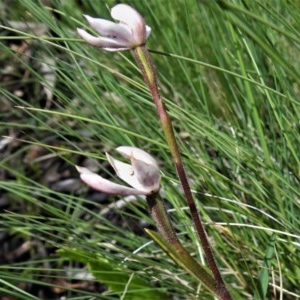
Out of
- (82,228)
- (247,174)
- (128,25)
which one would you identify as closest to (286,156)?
(247,174)

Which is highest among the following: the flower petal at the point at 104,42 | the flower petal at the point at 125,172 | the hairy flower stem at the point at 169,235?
the flower petal at the point at 104,42

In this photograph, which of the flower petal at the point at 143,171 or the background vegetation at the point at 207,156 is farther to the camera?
the background vegetation at the point at 207,156

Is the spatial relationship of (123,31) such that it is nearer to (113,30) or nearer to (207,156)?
(113,30)

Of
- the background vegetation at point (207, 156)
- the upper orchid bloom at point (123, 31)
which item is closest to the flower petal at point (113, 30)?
the upper orchid bloom at point (123, 31)

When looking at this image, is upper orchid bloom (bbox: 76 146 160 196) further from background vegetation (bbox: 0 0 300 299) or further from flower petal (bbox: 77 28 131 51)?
background vegetation (bbox: 0 0 300 299)

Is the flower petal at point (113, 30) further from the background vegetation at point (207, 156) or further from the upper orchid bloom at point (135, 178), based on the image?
the background vegetation at point (207, 156)

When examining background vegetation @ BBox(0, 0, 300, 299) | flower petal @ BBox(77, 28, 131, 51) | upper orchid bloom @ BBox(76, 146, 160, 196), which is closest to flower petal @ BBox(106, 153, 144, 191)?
upper orchid bloom @ BBox(76, 146, 160, 196)

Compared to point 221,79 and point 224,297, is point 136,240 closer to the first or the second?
point 221,79
